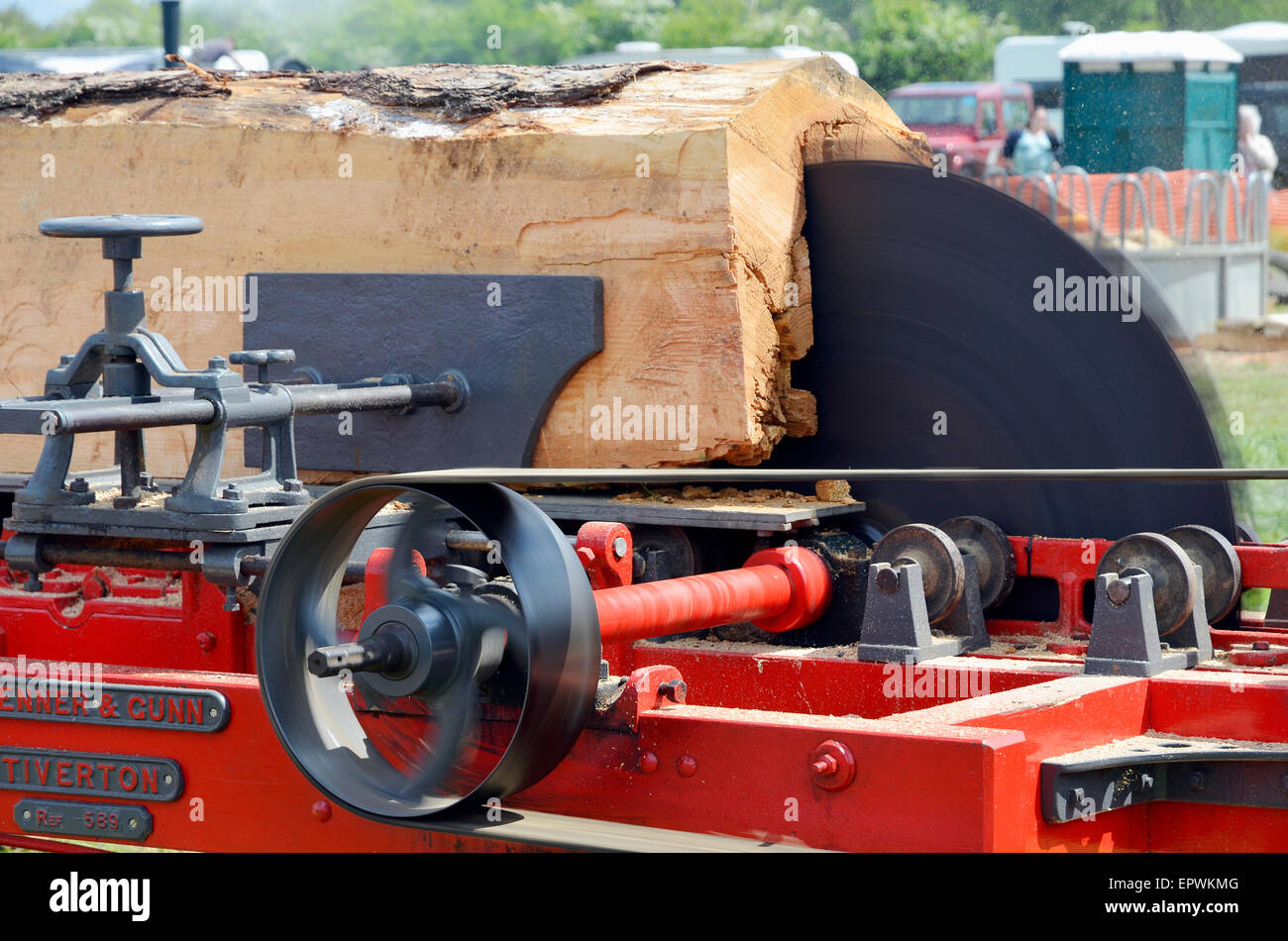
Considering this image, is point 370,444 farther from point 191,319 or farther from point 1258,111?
point 1258,111

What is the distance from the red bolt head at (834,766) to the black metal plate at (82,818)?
51.8 inches

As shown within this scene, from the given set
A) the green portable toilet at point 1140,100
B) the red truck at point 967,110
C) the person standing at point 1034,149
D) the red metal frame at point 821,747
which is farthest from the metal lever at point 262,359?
the red truck at point 967,110

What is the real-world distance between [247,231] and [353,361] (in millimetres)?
445

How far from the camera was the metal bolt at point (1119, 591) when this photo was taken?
10.2 ft

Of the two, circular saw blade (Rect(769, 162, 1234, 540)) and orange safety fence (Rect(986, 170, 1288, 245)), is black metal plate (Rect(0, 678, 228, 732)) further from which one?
orange safety fence (Rect(986, 170, 1288, 245))

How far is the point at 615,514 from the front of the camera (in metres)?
3.65

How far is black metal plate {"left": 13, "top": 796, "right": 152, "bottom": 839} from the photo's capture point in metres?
3.21

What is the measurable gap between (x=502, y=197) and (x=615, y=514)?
744 millimetres

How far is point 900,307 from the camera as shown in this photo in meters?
3.82

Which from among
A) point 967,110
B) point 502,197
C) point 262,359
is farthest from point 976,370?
point 967,110

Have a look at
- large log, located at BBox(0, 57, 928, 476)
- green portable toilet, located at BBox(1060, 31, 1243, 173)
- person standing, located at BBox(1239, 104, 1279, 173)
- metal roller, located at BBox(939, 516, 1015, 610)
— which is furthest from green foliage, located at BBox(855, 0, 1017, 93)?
metal roller, located at BBox(939, 516, 1015, 610)

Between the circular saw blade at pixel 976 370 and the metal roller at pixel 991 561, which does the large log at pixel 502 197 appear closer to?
the circular saw blade at pixel 976 370
